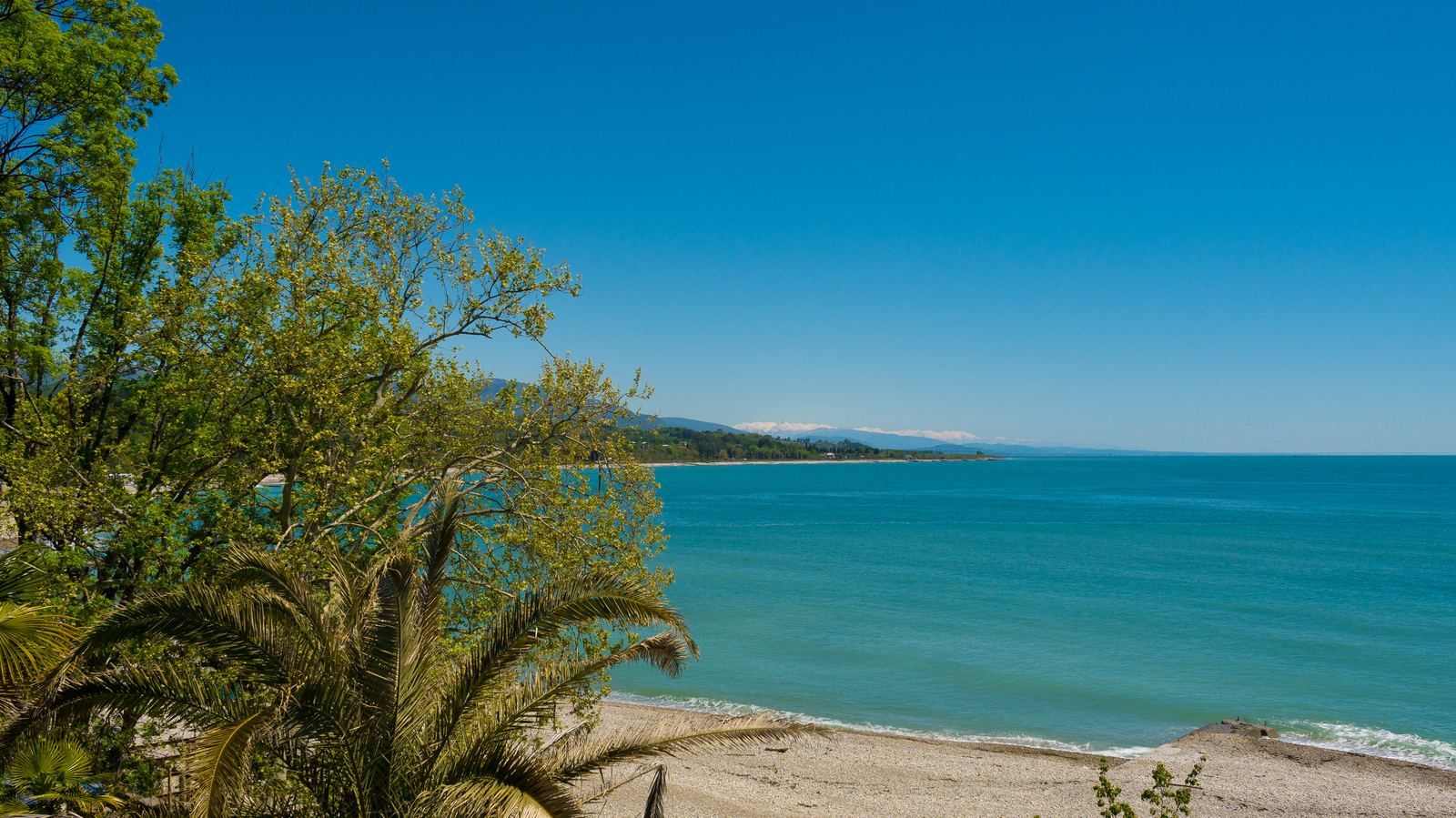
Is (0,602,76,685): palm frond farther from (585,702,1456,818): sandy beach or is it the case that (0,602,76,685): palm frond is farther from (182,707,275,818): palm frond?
(585,702,1456,818): sandy beach

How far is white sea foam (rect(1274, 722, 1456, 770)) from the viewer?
17.7 m

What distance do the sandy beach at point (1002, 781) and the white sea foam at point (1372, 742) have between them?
1.04m

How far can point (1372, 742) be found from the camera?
61.6 ft

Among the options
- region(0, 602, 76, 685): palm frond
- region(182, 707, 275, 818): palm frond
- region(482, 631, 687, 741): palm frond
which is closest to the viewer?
region(182, 707, 275, 818): palm frond

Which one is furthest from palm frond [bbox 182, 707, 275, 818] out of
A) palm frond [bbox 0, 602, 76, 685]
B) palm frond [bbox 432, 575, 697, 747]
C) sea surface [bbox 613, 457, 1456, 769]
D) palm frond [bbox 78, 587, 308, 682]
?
sea surface [bbox 613, 457, 1456, 769]

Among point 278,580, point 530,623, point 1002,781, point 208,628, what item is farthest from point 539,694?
point 1002,781

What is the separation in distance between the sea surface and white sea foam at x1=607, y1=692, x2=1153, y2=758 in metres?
0.12

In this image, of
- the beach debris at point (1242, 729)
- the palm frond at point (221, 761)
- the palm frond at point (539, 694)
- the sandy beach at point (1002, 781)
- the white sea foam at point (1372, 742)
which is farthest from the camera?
the beach debris at point (1242, 729)

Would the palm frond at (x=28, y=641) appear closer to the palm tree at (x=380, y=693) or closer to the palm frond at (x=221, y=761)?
the palm tree at (x=380, y=693)

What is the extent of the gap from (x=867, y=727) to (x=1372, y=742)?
490 inches

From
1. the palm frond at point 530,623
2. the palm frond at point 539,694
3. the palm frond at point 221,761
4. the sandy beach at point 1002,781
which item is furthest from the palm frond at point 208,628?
the sandy beach at point 1002,781

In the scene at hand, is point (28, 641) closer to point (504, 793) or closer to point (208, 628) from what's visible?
point (208, 628)

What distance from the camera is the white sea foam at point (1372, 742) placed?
17.7 m

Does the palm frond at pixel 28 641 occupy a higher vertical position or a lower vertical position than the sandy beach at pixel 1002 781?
higher
